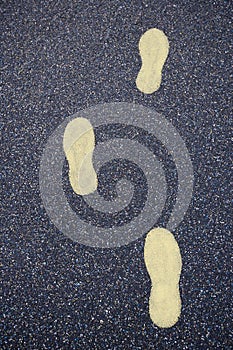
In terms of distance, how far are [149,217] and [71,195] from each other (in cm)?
32

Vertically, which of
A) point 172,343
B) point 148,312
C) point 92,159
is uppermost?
point 92,159

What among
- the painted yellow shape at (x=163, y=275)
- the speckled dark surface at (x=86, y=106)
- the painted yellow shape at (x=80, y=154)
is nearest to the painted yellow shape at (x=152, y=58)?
the speckled dark surface at (x=86, y=106)

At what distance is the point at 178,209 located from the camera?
1796 mm

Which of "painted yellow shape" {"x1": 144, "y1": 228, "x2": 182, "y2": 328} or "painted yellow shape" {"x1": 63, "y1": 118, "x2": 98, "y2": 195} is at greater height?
"painted yellow shape" {"x1": 63, "y1": 118, "x2": 98, "y2": 195}

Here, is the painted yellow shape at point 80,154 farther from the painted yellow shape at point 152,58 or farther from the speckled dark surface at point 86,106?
the painted yellow shape at point 152,58

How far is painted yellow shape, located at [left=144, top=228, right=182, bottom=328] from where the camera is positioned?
1.68 meters

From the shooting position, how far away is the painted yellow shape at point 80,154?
1.86 metres

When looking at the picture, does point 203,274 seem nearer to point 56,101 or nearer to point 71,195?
point 71,195

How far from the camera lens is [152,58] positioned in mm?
1979

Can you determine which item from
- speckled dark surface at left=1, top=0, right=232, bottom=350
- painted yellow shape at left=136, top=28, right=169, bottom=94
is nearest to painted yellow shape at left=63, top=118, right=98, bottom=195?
speckled dark surface at left=1, top=0, right=232, bottom=350

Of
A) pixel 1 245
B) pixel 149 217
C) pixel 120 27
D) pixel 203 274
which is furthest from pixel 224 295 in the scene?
pixel 120 27

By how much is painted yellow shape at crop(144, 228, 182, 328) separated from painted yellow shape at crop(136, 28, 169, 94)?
607mm

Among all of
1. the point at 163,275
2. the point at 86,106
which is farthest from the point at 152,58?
the point at 163,275

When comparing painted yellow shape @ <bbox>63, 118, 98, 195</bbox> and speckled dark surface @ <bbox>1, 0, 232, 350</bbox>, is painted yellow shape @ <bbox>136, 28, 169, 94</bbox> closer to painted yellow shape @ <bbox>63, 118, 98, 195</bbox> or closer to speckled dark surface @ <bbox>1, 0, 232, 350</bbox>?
speckled dark surface @ <bbox>1, 0, 232, 350</bbox>
